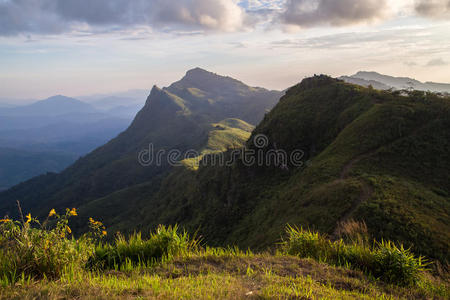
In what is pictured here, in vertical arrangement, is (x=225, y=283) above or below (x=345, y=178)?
above

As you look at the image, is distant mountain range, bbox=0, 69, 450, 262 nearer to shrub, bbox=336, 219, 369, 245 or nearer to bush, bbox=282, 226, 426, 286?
shrub, bbox=336, 219, 369, 245

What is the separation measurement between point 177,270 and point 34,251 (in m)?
3.38

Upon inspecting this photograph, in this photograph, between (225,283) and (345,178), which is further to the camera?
(345,178)

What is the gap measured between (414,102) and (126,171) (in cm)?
19734

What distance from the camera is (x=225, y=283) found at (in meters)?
5.38

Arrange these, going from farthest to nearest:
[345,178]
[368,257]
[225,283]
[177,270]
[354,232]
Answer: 1. [345,178]
2. [354,232]
3. [368,257]
4. [177,270]
5. [225,283]

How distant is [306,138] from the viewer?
4469cm

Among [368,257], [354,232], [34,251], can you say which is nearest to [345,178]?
[354,232]

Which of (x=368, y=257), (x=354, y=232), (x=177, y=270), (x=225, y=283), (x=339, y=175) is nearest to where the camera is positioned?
(x=225, y=283)

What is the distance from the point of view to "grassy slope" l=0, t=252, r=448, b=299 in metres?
4.81

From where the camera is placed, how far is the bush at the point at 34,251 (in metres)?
5.37

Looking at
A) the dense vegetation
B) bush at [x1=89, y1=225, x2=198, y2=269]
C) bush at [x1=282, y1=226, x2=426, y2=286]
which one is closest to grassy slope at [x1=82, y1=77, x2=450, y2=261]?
bush at [x1=282, y1=226, x2=426, y2=286]

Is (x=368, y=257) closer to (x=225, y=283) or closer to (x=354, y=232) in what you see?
(x=225, y=283)

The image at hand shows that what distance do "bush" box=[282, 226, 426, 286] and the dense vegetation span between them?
1.0 inches
